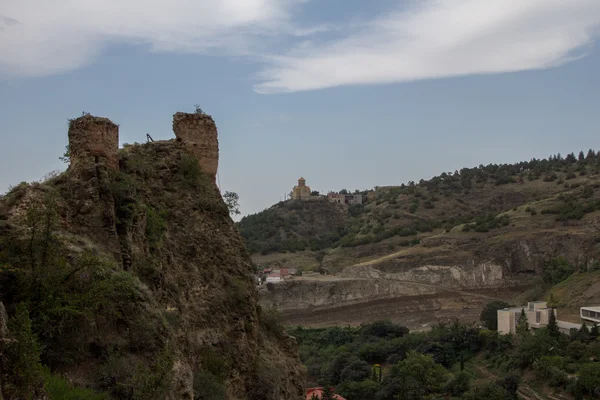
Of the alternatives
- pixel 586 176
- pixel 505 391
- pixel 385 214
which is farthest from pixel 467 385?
pixel 586 176

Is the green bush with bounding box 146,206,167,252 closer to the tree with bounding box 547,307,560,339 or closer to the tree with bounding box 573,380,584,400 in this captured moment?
the tree with bounding box 573,380,584,400

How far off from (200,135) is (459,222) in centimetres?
6506

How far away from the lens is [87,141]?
33.6ft

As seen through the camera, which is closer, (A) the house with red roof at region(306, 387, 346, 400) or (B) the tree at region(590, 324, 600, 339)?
(A) the house with red roof at region(306, 387, 346, 400)

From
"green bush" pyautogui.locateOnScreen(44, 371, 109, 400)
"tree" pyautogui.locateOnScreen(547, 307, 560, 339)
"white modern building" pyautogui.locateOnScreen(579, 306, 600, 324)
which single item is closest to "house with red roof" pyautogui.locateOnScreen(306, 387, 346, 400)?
"tree" pyautogui.locateOnScreen(547, 307, 560, 339)

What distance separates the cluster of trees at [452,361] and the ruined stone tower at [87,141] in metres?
24.6

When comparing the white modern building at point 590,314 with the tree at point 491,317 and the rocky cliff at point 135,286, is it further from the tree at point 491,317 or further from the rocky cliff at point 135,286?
the rocky cliff at point 135,286

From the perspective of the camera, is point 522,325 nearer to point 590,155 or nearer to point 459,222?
point 459,222

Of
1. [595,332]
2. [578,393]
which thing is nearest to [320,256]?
[595,332]

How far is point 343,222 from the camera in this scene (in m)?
95.9

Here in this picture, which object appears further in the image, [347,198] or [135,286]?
[347,198]

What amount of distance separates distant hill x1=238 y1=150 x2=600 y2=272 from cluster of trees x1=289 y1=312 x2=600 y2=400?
50.3ft

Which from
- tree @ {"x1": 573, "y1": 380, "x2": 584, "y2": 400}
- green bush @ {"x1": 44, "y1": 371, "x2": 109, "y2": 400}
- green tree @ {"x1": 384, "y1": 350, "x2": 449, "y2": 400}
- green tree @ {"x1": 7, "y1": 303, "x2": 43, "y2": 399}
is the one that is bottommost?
green tree @ {"x1": 384, "y1": 350, "x2": 449, "y2": 400}

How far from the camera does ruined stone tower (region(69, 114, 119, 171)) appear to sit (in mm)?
10227
